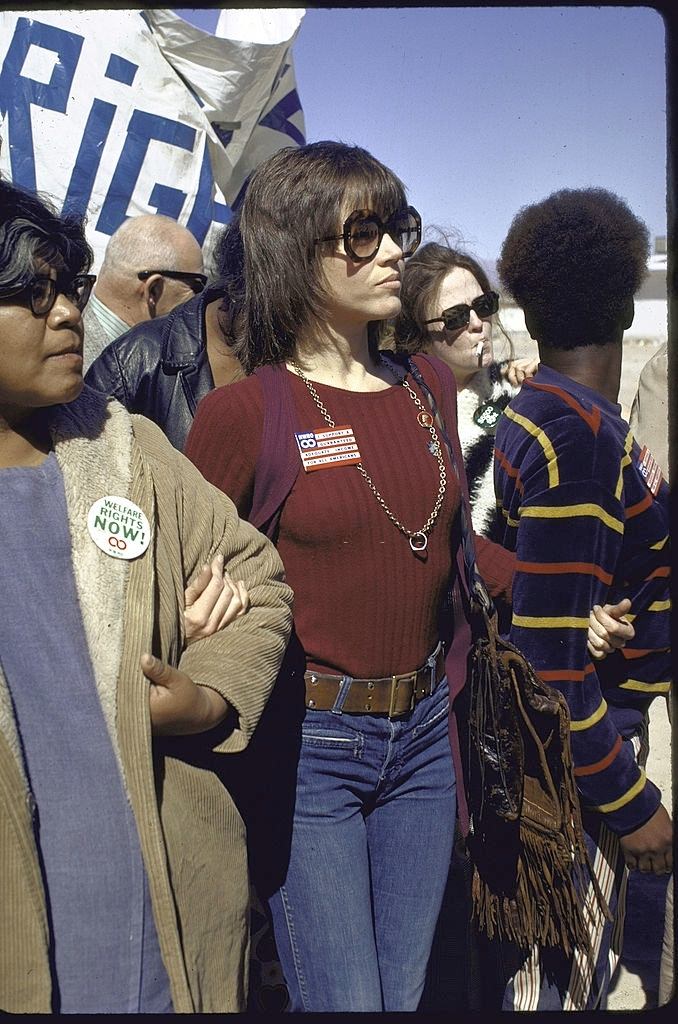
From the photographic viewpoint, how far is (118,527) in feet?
5.45

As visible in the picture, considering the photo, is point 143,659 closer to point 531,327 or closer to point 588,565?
point 588,565

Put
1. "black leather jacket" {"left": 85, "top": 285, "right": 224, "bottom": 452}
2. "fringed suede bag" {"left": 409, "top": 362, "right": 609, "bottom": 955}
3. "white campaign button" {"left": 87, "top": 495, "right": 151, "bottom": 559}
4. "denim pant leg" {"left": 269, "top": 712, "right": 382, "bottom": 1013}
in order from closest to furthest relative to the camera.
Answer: "white campaign button" {"left": 87, "top": 495, "right": 151, "bottom": 559}, "denim pant leg" {"left": 269, "top": 712, "right": 382, "bottom": 1013}, "fringed suede bag" {"left": 409, "top": 362, "right": 609, "bottom": 955}, "black leather jacket" {"left": 85, "top": 285, "right": 224, "bottom": 452}

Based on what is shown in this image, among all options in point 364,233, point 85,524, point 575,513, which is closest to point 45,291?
point 85,524

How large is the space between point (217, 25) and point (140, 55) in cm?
64

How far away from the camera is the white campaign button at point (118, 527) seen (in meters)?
1.64

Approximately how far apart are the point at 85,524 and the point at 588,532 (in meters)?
1.01

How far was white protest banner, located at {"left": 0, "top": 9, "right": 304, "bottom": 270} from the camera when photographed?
12.9 feet

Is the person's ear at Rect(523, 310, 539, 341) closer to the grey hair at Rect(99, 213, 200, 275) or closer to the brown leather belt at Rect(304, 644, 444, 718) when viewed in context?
the brown leather belt at Rect(304, 644, 444, 718)

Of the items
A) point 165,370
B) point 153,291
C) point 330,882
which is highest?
point 153,291

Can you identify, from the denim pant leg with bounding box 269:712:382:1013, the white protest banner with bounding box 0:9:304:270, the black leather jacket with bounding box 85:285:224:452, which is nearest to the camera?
the denim pant leg with bounding box 269:712:382:1013

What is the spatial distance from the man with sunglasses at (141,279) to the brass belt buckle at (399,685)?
213cm

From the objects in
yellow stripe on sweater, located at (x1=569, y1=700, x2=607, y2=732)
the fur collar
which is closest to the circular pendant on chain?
yellow stripe on sweater, located at (x1=569, y1=700, x2=607, y2=732)

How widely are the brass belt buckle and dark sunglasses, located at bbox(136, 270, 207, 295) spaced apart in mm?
2182

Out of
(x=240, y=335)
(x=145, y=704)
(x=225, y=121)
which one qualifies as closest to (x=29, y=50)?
(x=225, y=121)
